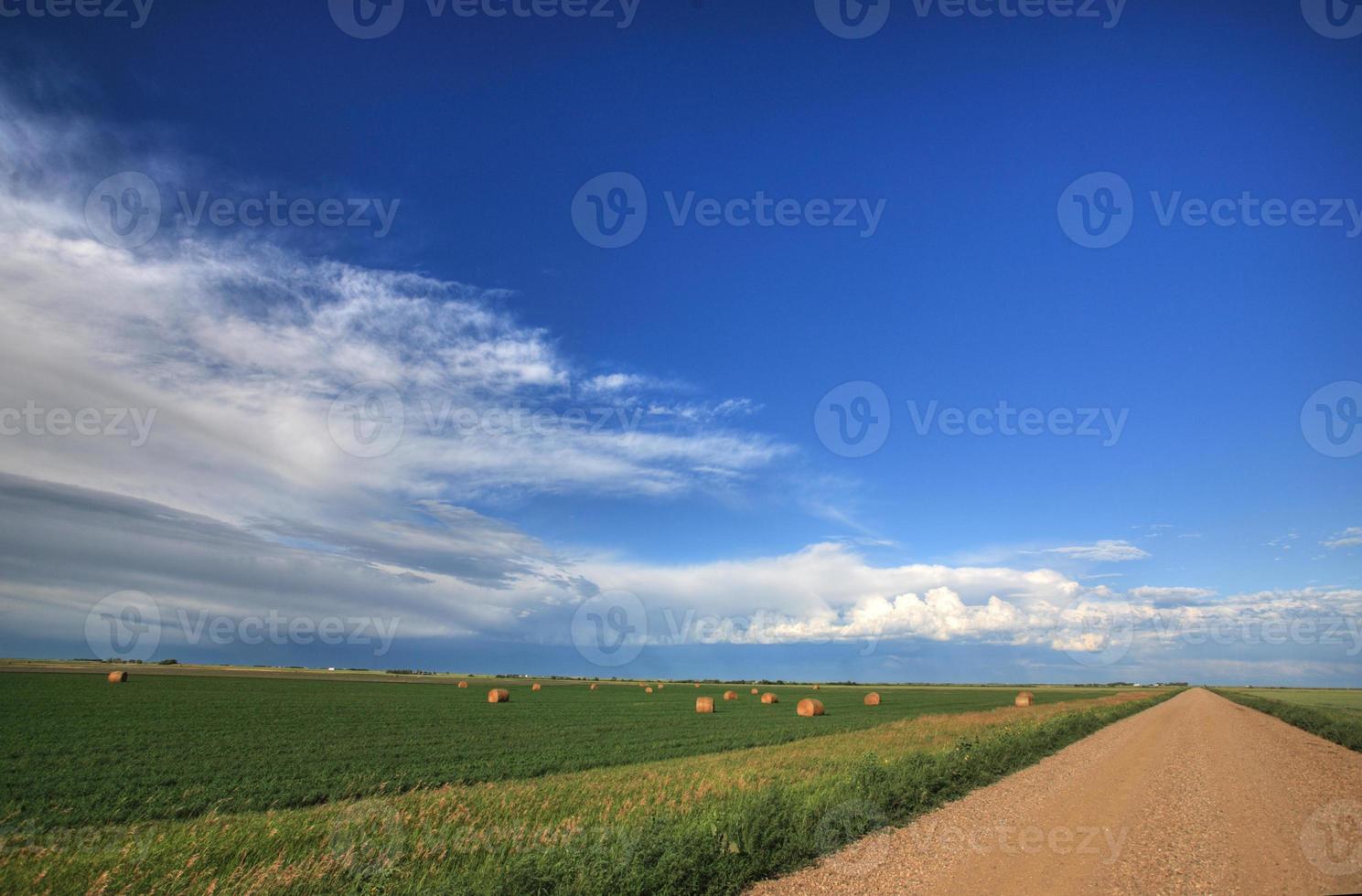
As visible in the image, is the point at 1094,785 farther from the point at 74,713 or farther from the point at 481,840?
the point at 74,713

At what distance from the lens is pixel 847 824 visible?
11.4m

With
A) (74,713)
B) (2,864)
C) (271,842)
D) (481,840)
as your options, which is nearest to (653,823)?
(481,840)

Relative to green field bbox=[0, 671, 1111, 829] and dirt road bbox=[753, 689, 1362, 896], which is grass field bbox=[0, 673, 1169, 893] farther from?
dirt road bbox=[753, 689, 1362, 896]

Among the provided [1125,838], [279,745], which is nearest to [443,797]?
[1125,838]

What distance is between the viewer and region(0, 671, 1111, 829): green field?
14.6 m

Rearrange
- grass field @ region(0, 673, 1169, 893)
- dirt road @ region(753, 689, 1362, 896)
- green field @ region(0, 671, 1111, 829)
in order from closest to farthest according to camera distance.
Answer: grass field @ region(0, 673, 1169, 893), dirt road @ region(753, 689, 1362, 896), green field @ region(0, 671, 1111, 829)

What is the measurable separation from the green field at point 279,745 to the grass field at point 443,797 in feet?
0.36

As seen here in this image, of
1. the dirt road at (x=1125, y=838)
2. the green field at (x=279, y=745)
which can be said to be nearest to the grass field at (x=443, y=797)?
the green field at (x=279, y=745)

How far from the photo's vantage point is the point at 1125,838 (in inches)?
454

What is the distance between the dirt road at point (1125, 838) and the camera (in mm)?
9180

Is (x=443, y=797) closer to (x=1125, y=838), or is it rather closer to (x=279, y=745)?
(x=1125, y=838)

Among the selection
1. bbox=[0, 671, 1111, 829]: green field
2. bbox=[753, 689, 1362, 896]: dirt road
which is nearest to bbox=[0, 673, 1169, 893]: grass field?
bbox=[0, 671, 1111, 829]: green field

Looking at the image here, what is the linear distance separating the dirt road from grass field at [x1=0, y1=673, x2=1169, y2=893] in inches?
39.9

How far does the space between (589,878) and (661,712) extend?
39.2m
